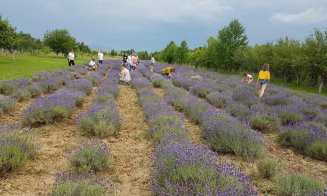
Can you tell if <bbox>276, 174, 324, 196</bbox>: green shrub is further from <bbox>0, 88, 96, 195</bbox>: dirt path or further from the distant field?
the distant field

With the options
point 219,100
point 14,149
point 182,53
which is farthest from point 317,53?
point 182,53

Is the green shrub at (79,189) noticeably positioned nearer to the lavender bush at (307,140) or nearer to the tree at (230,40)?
the lavender bush at (307,140)

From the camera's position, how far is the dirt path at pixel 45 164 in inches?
162

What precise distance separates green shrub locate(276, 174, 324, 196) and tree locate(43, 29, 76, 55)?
210 ft

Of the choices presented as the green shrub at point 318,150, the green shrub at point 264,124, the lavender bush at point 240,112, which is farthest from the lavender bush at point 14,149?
the lavender bush at point 240,112

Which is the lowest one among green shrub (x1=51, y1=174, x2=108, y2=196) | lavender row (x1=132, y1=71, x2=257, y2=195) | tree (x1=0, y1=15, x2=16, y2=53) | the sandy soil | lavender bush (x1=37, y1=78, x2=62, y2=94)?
the sandy soil

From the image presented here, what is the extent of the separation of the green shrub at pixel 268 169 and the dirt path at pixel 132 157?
5.41 feet

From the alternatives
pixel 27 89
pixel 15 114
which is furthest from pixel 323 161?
pixel 27 89

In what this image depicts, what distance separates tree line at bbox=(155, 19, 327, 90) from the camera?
2494 cm

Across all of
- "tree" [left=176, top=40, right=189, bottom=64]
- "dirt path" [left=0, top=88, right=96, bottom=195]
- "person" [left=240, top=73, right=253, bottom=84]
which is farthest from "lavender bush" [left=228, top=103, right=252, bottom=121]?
"tree" [left=176, top=40, right=189, bottom=64]

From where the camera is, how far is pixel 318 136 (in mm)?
6309

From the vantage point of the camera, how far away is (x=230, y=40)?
41.3 metres

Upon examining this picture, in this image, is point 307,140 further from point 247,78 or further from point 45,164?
point 247,78

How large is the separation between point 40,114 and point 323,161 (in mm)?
5717
